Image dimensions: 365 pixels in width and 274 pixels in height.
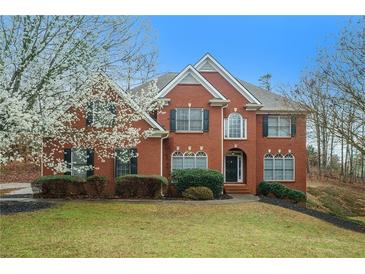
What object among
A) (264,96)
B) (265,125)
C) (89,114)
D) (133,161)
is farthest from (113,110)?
(265,125)

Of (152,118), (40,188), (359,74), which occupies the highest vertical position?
(359,74)

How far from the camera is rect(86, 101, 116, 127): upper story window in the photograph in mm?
7750

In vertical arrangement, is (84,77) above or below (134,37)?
below

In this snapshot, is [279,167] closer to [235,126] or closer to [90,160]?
[235,126]

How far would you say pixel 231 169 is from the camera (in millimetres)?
9266

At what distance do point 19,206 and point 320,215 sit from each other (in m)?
5.00

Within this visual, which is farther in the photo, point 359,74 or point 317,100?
point 317,100

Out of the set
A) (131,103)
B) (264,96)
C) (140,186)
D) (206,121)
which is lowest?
(140,186)
